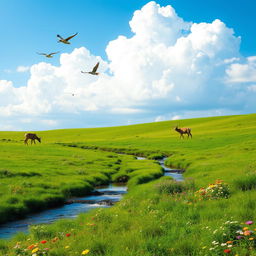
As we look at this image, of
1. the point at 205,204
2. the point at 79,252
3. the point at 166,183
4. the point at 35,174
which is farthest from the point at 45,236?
the point at 35,174

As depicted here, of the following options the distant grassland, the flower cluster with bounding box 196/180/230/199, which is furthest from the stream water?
the flower cluster with bounding box 196/180/230/199

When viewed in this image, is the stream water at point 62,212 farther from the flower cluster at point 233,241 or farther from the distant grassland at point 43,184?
the flower cluster at point 233,241

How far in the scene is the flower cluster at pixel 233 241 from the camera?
731cm

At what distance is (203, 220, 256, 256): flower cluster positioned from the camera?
288 inches

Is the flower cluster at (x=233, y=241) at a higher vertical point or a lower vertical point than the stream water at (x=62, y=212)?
higher

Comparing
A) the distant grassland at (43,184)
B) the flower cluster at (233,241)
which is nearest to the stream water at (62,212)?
the distant grassland at (43,184)

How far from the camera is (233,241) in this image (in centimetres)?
772

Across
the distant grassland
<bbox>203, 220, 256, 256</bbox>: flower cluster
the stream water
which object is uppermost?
<bbox>203, 220, 256, 256</bbox>: flower cluster

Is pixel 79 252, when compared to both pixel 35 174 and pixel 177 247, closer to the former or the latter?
pixel 177 247

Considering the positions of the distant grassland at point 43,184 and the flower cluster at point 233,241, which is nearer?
the flower cluster at point 233,241

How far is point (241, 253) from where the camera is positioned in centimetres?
722

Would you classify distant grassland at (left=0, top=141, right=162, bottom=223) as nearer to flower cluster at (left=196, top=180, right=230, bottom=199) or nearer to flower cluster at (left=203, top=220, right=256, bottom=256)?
flower cluster at (left=196, top=180, right=230, bottom=199)

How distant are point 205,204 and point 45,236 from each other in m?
5.67

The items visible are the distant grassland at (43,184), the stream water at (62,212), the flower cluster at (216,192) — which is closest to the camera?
the flower cluster at (216,192)
